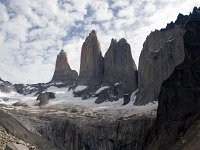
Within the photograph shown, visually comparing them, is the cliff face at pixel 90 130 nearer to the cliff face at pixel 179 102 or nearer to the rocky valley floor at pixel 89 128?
the rocky valley floor at pixel 89 128

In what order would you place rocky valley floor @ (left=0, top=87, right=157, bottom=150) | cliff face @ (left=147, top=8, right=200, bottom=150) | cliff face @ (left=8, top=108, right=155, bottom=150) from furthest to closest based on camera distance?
cliff face @ (left=8, top=108, right=155, bottom=150), rocky valley floor @ (left=0, top=87, right=157, bottom=150), cliff face @ (left=147, top=8, right=200, bottom=150)

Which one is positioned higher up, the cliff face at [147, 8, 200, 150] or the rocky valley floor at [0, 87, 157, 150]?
the cliff face at [147, 8, 200, 150]

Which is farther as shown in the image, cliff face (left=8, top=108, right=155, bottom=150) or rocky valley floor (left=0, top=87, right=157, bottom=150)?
cliff face (left=8, top=108, right=155, bottom=150)

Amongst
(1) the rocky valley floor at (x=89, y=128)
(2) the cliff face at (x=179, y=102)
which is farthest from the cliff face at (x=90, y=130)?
(2) the cliff face at (x=179, y=102)

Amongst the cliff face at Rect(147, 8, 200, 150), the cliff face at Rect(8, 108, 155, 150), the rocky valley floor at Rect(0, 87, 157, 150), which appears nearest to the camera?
the cliff face at Rect(147, 8, 200, 150)

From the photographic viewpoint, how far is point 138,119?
16325cm

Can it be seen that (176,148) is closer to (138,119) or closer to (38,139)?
(38,139)

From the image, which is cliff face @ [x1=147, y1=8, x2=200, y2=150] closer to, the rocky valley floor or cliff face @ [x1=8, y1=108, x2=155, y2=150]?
the rocky valley floor

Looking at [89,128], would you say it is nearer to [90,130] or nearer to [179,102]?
[90,130]

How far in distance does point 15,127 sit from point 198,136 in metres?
69.1

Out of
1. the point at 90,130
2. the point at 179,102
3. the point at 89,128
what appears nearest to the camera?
the point at 179,102

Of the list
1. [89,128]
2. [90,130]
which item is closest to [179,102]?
[90,130]

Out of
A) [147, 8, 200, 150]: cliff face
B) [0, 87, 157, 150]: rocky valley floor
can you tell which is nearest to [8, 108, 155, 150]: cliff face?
[0, 87, 157, 150]: rocky valley floor

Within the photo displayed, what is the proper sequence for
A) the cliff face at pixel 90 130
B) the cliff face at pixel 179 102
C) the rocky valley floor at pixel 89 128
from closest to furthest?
the cliff face at pixel 179 102 → the rocky valley floor at pixel 89 128 → the cliff face at pixel 90 130
